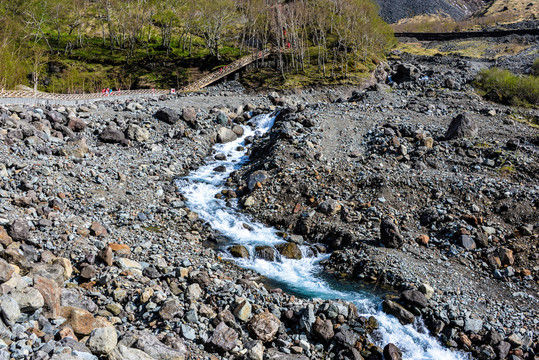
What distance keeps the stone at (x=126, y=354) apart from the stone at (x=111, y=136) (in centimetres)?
2198

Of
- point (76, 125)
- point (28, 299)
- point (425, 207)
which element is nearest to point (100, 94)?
point (76, 125)

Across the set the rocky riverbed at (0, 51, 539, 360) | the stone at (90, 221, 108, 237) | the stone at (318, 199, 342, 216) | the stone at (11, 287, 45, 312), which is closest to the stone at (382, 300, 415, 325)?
the rocky riverbed at (0, 51, 539, 360)

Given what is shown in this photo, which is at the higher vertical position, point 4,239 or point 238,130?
point 4,239

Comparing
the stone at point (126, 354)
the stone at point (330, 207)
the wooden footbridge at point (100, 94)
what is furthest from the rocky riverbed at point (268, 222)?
the wooden footbridge at point (100, 94)

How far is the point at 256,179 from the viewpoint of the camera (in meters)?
24.2

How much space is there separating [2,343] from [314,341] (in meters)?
8.75

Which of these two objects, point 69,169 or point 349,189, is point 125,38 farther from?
point 349,189

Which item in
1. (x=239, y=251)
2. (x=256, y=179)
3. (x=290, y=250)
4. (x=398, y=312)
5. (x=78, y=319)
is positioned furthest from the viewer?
(x=256, y=179)

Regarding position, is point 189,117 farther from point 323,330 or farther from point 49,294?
point 323,330

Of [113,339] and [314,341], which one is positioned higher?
[113,339]

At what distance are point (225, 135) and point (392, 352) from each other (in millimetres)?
24516

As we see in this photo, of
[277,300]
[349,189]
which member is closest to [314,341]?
[277,300]

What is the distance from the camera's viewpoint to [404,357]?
12.9 m

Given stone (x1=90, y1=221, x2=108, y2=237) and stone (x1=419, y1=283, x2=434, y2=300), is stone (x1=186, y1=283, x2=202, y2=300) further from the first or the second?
stone (x1=419, y1=283, x2=434, y2=300)
